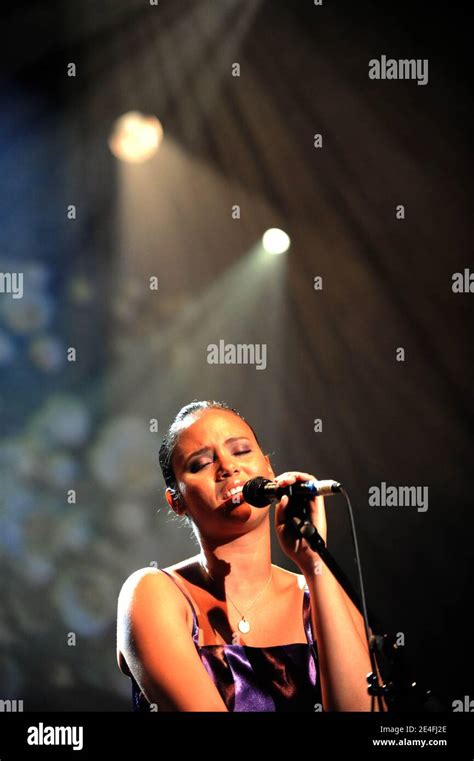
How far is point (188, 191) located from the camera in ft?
14.9

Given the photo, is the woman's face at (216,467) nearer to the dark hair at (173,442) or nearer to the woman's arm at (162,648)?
the dark hair at (173,442)

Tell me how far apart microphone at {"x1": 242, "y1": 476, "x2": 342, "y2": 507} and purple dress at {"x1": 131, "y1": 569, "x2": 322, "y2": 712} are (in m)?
0.53

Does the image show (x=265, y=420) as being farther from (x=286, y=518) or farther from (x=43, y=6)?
(x=43, y=6)

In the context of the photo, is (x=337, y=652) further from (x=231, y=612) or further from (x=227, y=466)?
(x=227, y=466)

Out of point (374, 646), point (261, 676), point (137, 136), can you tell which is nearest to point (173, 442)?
point (261, 676)

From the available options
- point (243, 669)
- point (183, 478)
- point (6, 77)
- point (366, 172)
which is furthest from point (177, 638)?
point (6, 77)

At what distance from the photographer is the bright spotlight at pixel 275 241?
445 centimetres

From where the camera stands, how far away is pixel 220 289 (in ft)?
14.5

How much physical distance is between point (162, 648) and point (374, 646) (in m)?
0.63

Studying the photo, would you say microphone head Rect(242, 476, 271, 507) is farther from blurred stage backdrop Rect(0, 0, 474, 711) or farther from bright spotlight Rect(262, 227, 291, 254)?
bright spotlight Rect(262, 227, 291, 254)

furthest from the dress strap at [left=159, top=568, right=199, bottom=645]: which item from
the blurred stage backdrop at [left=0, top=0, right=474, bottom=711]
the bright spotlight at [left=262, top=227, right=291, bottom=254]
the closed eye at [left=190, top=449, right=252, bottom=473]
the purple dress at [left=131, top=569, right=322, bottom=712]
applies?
the bright spotlight at [left=262, top=227, right=291, bottom=254]

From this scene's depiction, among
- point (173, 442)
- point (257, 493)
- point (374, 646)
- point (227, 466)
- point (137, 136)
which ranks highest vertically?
point (137, 136)

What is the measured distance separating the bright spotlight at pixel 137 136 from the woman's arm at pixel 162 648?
9.34ft

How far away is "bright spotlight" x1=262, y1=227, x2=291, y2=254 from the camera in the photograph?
14.6ft
